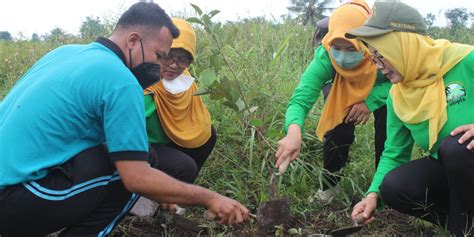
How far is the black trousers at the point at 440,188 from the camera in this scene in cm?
194

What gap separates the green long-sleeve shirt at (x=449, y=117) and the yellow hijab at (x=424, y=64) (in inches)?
1.1

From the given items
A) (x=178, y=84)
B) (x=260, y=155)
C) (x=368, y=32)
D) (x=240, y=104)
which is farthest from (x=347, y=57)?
(x=260, y=155)

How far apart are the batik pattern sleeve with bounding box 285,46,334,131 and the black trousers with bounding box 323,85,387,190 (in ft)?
0.99

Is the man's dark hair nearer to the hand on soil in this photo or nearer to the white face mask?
the white face mask

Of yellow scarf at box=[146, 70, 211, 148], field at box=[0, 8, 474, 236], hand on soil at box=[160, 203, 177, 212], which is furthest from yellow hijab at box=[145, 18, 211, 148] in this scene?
hand on soil at box=[160, 203, 177, 212]

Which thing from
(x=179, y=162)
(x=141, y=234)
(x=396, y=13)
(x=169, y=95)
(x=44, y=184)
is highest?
(x=396, y=13)

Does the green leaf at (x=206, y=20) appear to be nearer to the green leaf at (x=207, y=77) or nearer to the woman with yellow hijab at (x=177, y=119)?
the green leaf at (x=207, y=77)

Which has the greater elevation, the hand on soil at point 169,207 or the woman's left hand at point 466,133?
the woman's left hand at point 466,133

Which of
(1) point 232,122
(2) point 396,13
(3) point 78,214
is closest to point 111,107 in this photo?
(3) point 78,214

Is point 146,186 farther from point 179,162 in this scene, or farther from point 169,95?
point 169,95

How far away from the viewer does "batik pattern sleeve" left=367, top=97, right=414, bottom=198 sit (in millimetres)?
2297

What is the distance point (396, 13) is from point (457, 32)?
5.77 m

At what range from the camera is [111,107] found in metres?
1.69

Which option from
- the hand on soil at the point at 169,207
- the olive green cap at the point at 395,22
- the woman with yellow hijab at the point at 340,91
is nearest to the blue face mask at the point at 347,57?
the woman with yellow hijab at the point at 340,91
